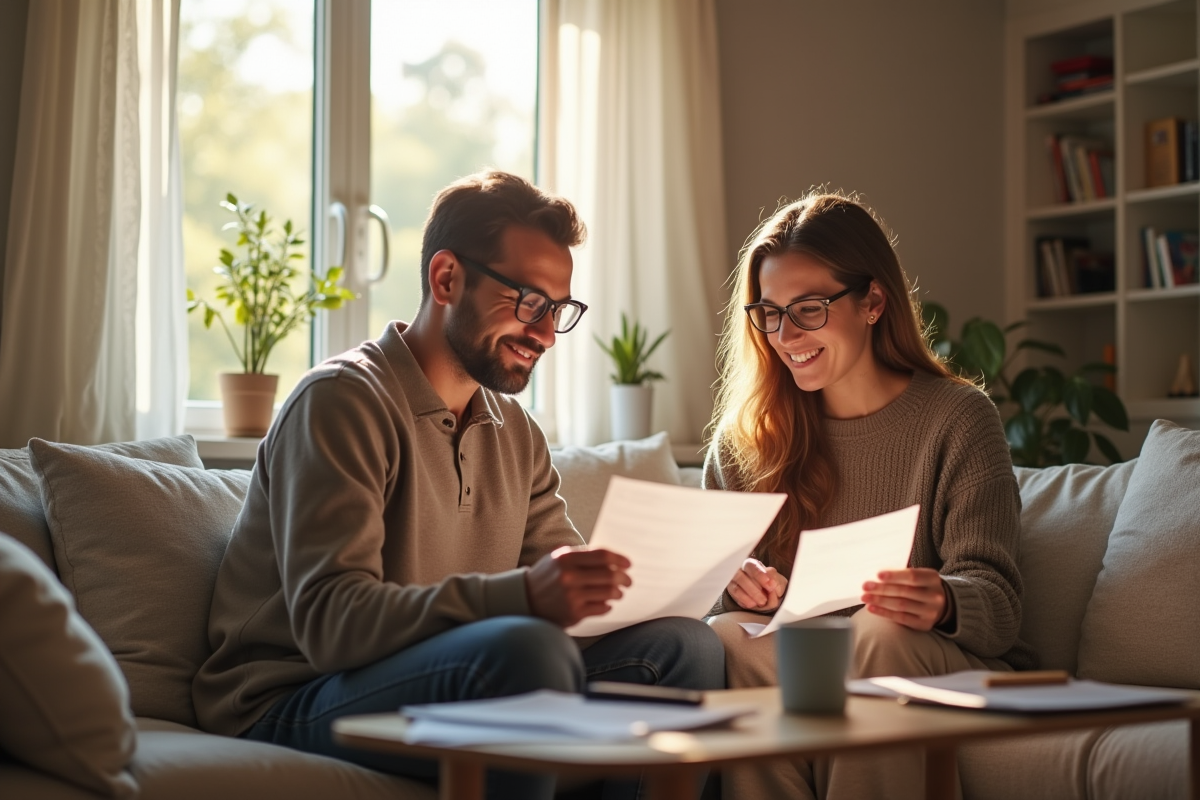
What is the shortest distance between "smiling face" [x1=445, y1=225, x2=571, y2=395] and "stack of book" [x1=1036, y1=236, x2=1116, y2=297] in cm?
305

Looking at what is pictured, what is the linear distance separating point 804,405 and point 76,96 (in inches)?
65.6

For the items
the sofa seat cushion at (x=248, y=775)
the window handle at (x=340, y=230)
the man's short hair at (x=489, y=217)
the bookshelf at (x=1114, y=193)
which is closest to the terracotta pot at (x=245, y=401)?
the window handle at (x=340, y=230)

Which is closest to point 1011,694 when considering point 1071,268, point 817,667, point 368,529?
point 817,667

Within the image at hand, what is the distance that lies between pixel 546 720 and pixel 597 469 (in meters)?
1.67

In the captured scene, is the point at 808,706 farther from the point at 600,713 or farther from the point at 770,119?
the point at 770,119

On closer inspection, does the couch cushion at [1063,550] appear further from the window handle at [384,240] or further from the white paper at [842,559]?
the window handle at [384,240]

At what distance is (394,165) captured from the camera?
138 inches

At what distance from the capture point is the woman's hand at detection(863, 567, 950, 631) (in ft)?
6.03

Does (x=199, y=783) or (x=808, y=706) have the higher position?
(x=808, y=706)

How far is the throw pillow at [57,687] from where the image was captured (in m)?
1.40

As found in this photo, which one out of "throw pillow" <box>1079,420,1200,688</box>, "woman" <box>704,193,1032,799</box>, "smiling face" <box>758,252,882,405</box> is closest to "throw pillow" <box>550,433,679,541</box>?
"woman" <box>704,193,1032,799</box>

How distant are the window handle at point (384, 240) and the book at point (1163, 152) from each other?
2.49 meters

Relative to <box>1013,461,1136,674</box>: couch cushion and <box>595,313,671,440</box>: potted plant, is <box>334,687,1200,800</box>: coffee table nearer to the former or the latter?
<box>1013,461,1136,674</box>: couch cushion

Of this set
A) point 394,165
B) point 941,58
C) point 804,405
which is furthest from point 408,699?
point 941,58
